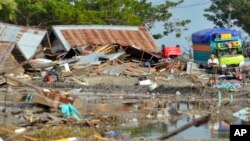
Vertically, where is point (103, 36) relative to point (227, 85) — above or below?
above

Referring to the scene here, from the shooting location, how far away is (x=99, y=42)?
113 ft

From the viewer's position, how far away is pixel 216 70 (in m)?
30.4

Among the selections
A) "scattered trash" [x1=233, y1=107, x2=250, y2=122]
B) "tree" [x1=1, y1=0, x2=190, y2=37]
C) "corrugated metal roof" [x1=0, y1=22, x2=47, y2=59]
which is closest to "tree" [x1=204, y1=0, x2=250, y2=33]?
"tree" [x1=1, y1=0, x2=190, y2=37]

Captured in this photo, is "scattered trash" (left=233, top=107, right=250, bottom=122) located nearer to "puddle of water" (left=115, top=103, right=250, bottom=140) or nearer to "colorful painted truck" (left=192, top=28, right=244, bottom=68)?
"puddle of water" (left=115, top=103, right=250, bottom=140)

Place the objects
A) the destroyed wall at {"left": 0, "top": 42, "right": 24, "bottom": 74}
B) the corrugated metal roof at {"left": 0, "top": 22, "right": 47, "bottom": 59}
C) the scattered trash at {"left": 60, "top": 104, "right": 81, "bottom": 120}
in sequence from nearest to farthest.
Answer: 1. the scattered trash at {"left": 60, "top": 104, "right": 81, "bottom": 120}
2. the destroyed wall at {"left": 0, "top": 42, "right": 24, "bottom": 74}
3. the corrugated metal roof at {"left": 0, "top": 22, "right": 47, "bottom": 59}

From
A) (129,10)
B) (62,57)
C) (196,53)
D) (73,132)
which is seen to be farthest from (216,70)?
(73,132)

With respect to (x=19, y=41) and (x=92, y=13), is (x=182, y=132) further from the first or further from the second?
(x=92, y=13)

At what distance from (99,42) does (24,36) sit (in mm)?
4912

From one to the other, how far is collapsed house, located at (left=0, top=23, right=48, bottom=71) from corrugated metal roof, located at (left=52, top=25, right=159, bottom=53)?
1.52 m

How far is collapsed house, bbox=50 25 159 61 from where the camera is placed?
33125mm

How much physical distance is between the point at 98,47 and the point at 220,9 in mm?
19479

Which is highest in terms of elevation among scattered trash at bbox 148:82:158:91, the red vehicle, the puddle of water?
the red vehicle

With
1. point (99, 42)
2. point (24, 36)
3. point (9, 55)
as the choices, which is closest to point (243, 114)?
point (9, 55)

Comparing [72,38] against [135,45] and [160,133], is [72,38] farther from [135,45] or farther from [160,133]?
[160,133]
